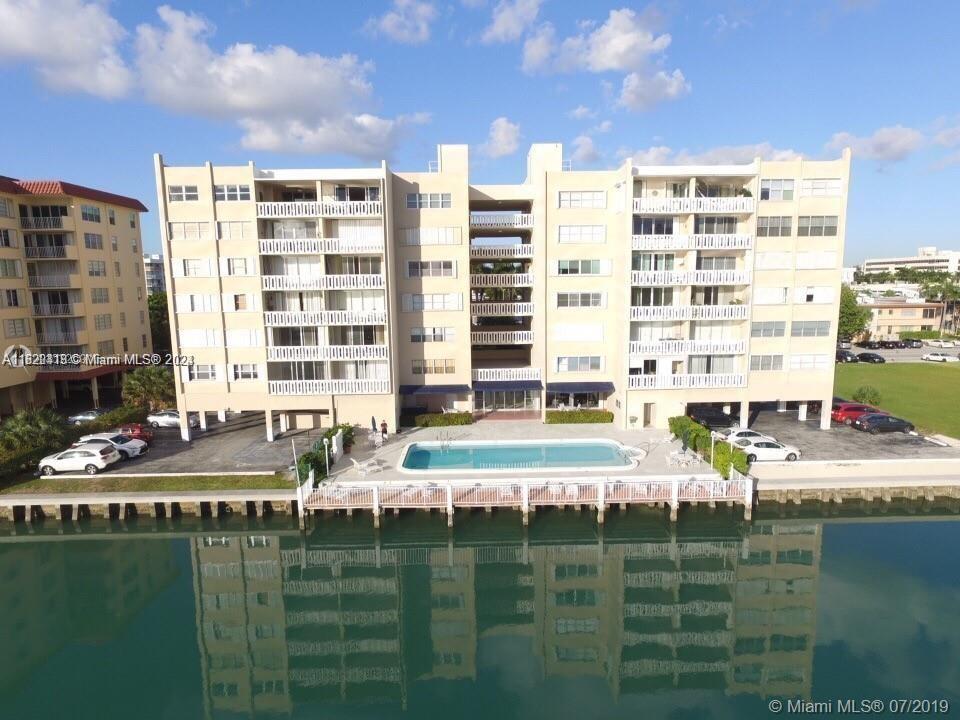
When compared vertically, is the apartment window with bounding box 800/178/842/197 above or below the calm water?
above

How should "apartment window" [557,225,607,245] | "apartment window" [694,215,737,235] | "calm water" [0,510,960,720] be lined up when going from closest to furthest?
1. "calm water" [0,510,960,720]
2. "apartment window" [694,215,737,235]
3. "apartment window" [557,225,607,245]

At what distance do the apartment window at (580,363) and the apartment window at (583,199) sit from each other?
11733 mm

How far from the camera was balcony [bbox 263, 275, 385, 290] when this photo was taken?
38.2m

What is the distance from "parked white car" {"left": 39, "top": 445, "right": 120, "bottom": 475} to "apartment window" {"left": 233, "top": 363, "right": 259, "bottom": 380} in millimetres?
9599

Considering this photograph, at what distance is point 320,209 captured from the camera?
37.6 metres

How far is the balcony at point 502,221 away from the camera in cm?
4191

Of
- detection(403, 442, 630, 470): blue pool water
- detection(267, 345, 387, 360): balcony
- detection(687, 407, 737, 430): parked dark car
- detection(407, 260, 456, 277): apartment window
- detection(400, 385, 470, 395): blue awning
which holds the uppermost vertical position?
detection(407, 260, 456, 277): apartment window

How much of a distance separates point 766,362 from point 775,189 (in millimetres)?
12563

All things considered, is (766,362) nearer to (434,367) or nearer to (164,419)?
(434,367)

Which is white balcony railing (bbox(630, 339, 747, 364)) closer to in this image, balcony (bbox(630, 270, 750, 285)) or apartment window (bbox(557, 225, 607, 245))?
balcony (bbox(630, 270, 750, 285))

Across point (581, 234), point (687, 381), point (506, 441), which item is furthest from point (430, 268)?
point (687, 381)

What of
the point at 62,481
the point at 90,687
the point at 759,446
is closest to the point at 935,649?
the point at 759,446

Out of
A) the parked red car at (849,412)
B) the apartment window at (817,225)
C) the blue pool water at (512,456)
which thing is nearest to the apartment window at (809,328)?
the apartment window at (817,225)

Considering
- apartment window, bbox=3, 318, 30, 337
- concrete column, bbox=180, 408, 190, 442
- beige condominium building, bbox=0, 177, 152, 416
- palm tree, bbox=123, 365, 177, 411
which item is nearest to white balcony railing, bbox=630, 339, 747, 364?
concrete column, bbox=180, 408, 190, 442
